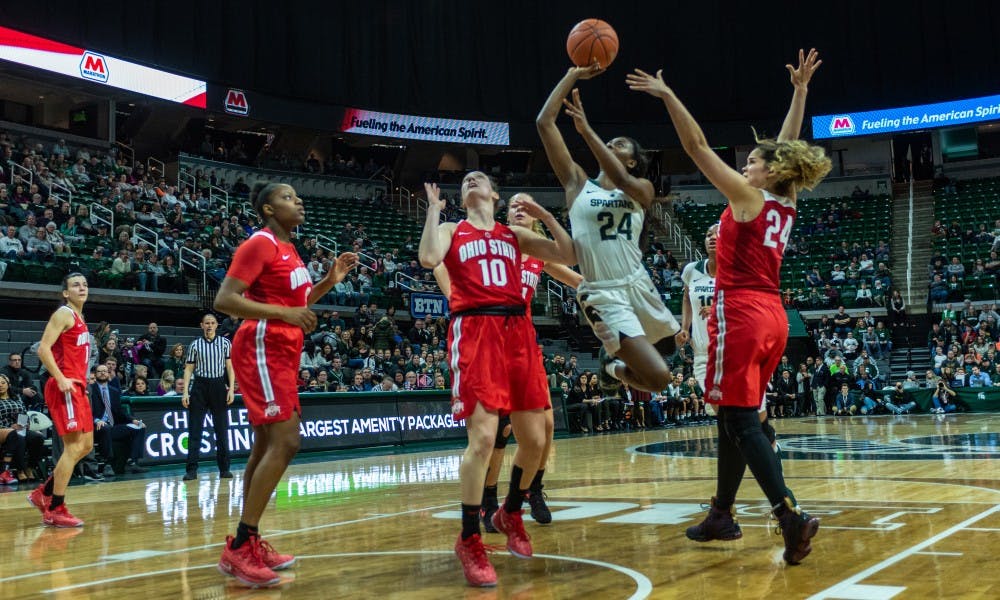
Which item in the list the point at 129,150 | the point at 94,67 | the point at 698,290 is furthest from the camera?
the point at 129,150

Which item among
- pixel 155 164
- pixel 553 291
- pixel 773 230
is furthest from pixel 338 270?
pixel 155 164

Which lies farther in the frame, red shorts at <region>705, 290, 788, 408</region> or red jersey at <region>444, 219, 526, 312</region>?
red jersey at <region>444, 219, 526, 312</region>

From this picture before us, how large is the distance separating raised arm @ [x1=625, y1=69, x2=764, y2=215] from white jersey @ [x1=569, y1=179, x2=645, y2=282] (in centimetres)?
60

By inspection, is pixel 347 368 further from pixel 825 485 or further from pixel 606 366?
pixel 606 366

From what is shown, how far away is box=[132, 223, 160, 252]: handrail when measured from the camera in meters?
20.9

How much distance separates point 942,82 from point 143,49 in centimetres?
2755

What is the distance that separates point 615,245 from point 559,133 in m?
0.75

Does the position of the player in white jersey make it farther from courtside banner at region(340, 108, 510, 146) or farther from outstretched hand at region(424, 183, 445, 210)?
courtside banner at region(340, 108, 510, 146)

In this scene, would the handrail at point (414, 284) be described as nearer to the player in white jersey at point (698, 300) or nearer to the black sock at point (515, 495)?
the player in white jersey at point (698, 300)

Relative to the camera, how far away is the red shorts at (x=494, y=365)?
15.2 feet

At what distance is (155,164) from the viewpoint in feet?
96.6

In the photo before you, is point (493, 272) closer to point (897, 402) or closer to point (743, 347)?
point (743, 347)

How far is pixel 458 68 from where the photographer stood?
113ft

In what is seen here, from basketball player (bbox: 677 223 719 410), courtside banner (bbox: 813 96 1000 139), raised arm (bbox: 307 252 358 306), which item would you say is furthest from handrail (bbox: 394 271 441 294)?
raised arm (bbox: 307 252 358 306)
